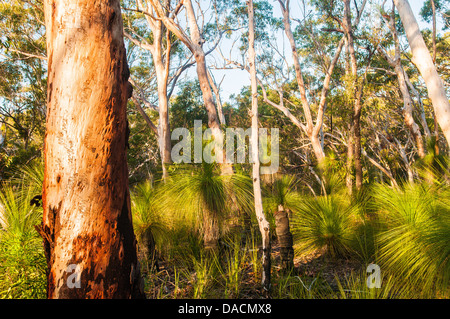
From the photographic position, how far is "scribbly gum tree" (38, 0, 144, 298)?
6.75 ft

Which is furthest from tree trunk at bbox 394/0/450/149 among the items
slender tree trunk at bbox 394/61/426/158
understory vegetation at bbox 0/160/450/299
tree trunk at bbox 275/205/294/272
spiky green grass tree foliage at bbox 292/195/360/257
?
tree trunk at bbox 275/205/294/272

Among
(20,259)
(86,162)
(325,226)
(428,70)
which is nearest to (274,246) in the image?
(325,226)

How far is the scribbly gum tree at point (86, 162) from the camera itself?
206cm

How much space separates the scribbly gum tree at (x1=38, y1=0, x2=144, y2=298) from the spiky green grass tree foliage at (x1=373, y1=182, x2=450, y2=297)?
6.52 ft

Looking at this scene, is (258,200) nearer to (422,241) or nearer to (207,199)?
(207,199)

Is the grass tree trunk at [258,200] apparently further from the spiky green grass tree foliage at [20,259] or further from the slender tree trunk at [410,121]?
the slender tree trunk at [410,121]

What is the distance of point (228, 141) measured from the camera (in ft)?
23.4

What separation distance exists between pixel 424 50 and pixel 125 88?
15.6 ft

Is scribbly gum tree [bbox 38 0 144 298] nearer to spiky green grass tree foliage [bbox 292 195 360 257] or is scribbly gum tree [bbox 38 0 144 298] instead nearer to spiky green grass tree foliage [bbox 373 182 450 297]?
spiky green grass tree foliage [bbox 373 182 450 297]

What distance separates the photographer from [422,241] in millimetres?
2494

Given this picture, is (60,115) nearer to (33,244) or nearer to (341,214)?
(33,244)

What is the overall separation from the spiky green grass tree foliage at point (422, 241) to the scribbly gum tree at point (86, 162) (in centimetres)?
199

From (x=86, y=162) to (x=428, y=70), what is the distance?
515cm
